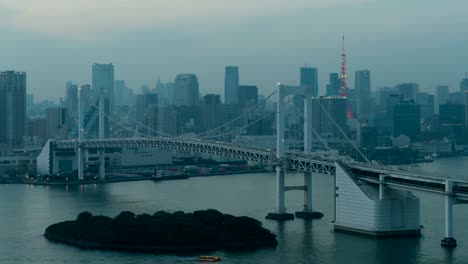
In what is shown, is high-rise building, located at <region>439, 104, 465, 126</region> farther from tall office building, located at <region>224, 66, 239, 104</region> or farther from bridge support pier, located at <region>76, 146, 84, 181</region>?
bridge support pier, located at <region>76, 146, 84, 181</region>

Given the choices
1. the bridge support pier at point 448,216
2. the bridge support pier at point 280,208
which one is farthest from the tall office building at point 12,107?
the bridge support pier at point 448,216

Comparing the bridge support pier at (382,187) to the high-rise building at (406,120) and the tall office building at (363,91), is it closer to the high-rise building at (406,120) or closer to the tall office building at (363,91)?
the high-rise building at (406,120)

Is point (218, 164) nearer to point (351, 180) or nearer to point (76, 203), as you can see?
point (76, 203)

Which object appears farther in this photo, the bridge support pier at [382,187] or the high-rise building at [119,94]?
the high-rise building at [119,94]

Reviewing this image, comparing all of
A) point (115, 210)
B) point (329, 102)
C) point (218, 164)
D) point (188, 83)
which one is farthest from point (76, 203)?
point (188, 83)

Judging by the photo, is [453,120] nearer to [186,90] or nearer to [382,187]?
[186,90]
